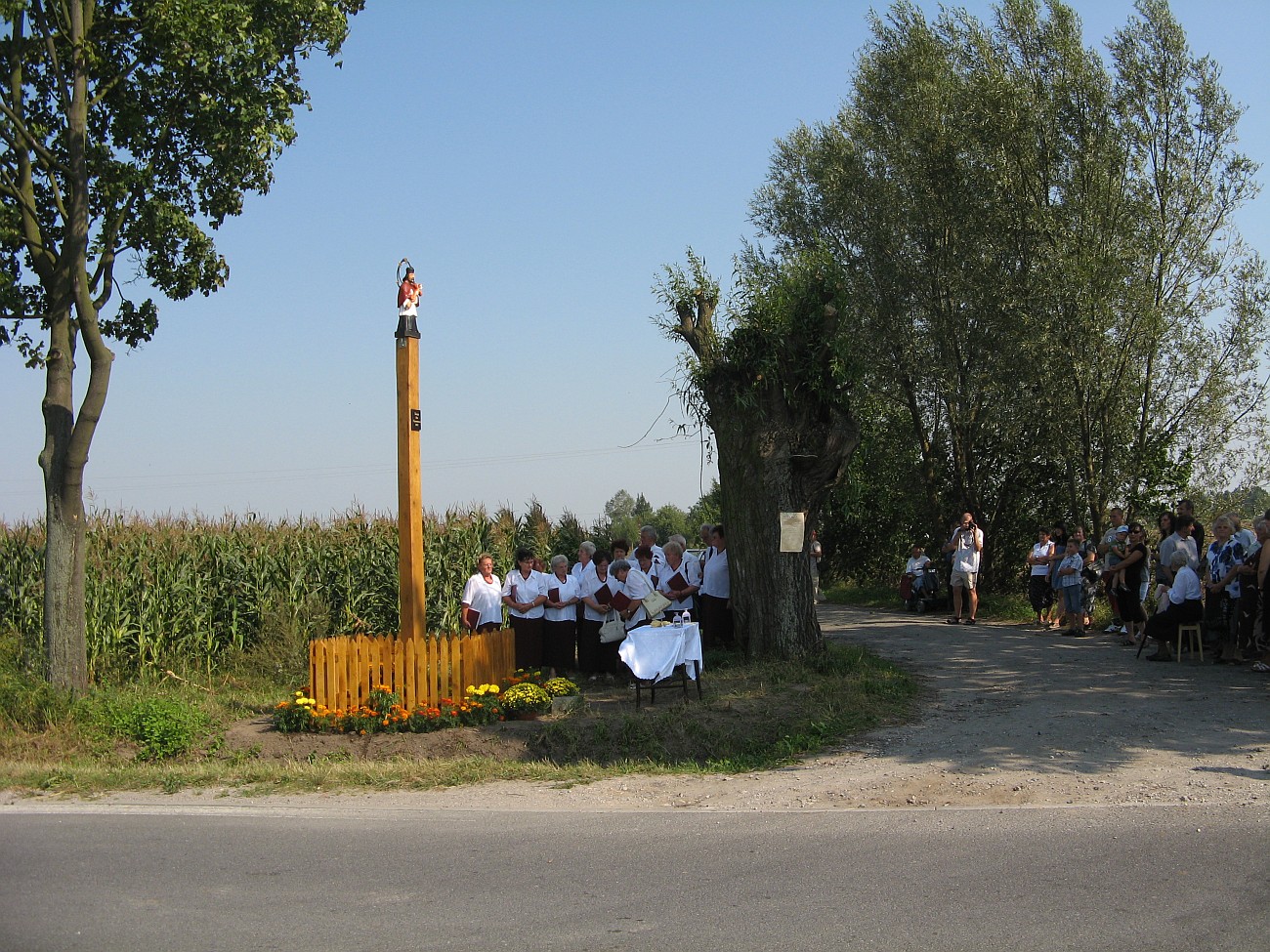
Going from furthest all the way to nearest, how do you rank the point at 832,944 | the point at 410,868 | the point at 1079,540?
the point at 1079,540 < the point at 410,868 < the point at 832,944

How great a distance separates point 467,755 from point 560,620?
359 cm

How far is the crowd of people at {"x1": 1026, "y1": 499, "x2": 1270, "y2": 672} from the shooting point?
13.2 metres

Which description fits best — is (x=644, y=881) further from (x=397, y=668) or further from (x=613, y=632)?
(x=613, y=632)

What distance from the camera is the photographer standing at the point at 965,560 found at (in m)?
18.8

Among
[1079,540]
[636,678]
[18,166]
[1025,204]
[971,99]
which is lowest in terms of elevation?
[636,678]

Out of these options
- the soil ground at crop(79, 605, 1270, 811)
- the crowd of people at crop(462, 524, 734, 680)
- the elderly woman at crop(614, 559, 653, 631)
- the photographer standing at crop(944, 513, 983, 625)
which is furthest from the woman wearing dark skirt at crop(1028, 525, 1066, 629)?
the elderly woman at crop(614, 559, 653, 631)

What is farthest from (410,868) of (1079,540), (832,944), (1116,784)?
(1079,540)

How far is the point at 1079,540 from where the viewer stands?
1694 centimetres

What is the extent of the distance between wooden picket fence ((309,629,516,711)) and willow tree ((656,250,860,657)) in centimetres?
362

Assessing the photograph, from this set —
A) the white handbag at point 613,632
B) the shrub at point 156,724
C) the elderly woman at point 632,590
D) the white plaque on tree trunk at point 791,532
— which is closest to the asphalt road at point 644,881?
the shrub at point 156,724

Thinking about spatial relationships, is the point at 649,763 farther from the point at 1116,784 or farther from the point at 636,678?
the point at 1116,784

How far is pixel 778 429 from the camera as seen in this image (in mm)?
13609

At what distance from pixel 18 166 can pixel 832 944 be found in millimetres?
11949

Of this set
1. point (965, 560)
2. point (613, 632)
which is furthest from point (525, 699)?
point (965, 560)
